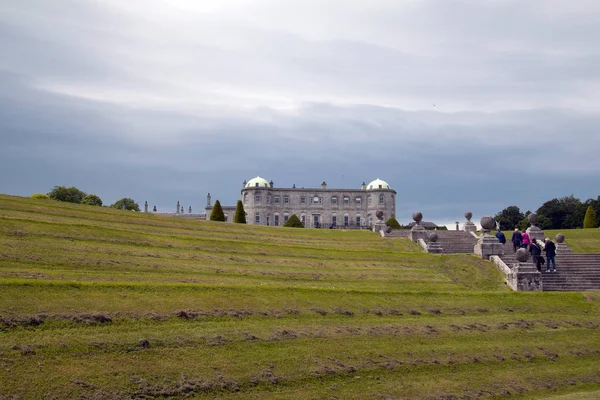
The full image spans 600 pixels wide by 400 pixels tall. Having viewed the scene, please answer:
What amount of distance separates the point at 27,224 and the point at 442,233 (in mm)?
31435

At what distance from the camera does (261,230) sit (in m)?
47.4

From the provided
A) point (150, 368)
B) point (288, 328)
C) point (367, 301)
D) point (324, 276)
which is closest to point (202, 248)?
point (324, 276)

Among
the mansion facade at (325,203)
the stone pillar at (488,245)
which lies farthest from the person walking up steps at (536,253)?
the mansion facade at (325,203)

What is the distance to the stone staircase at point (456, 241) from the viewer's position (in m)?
42.5

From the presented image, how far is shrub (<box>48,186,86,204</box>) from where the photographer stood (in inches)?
3420

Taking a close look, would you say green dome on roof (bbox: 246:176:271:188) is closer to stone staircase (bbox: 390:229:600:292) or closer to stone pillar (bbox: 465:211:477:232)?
stone pillar (bbox: 465:211:477:232)

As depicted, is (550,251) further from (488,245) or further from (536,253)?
(488,245)

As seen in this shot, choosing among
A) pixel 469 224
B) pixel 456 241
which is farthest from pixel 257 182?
pixel 456 241

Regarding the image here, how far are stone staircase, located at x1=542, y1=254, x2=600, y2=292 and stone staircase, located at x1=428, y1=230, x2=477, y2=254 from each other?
6.85m

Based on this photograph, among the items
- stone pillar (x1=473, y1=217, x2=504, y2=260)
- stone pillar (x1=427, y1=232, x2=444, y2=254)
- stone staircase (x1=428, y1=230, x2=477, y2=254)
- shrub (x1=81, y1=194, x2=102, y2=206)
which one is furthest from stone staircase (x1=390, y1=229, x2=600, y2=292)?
shrub (x1=81, y1=194, x2=102, y2=206)

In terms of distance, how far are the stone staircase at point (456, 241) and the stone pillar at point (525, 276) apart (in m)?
10.2

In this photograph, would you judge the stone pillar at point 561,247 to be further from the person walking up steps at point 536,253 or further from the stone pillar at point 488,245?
the person walking up steps at point 536,253

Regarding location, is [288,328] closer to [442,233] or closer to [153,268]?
[153,268]

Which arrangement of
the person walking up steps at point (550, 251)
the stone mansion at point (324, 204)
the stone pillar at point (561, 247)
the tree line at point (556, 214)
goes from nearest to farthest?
the person walking up steps at point (550, 251), the stone pillar at point (561, 247), the tree line at point (556, 214), the stone mansion at point (324, 204)
